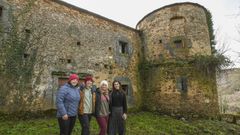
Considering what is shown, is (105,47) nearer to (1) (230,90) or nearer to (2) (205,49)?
(2) (205,49)

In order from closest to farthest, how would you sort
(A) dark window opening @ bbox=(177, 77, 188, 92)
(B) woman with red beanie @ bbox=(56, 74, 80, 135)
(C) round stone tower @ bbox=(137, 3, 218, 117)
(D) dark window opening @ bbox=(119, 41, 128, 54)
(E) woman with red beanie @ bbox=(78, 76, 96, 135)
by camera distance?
(B) woman with red beanie @ bbox=(56, 74, 80, 135)
(E) woman with red beanie @ bbox=(78, 76, 96, 135)
(C) round stone tower @ bbox=(137, 3, 218, 117)
(A) dark window opening @ bbox=(177, 77, 188, 92)
(D) dark window opening @ bbox=(119, 41, 128, 54)

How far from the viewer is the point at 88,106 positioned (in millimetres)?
4160

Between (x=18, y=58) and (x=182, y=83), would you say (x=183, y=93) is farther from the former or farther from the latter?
(x=18, y=58)

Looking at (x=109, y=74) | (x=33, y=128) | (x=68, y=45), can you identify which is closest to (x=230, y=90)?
(x=109, y=74)

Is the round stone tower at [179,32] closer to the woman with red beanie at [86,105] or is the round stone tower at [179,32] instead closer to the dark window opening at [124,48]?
the dark window opening at [124,48]

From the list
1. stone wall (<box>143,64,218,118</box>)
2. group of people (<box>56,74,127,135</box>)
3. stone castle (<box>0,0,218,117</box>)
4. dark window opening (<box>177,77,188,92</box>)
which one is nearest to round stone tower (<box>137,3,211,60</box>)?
stone castle (<box>0,0,218,117</box>)

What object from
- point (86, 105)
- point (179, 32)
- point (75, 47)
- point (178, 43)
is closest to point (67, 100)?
point (86, 105)

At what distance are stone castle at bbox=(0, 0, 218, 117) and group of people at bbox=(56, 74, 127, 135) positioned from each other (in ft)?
11.8

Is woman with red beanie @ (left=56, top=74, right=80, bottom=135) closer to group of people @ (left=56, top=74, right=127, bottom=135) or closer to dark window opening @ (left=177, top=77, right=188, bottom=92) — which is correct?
group of people @ (left=56, top=74, right=127, bottom=135)

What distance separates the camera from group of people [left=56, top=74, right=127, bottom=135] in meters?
3.74

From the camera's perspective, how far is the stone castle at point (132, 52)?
7.40 m

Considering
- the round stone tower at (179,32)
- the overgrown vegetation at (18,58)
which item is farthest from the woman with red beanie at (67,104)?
the round stone tower at (179,32)

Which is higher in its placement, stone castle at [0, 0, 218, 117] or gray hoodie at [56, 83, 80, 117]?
stone castle at [0, 0, 218, 117]

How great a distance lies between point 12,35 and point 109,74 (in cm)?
473
